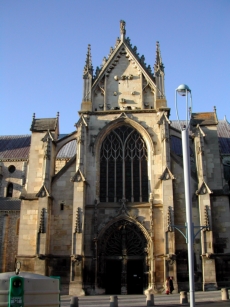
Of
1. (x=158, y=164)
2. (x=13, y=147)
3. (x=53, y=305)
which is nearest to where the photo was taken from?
(x=53, y=305)

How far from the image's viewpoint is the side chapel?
24.6m

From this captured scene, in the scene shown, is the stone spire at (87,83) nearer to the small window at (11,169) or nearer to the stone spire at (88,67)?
the stone spire at (88,67)

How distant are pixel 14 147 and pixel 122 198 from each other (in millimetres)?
23550

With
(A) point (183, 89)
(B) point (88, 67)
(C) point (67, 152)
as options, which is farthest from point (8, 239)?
(A) point (183, 89)

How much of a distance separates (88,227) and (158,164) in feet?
21.9

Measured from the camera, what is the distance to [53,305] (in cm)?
828

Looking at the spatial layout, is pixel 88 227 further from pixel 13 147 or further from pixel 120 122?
pixel 13 147

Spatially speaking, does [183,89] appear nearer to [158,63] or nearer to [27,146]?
[158,63]

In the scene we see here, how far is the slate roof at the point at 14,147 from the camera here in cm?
4372

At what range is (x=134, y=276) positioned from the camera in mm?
25375

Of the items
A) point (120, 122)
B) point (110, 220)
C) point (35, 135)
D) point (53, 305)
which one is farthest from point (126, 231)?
point (53, 305)

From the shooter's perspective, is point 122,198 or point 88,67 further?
point 88,67

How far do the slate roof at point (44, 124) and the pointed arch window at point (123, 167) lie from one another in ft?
14.2

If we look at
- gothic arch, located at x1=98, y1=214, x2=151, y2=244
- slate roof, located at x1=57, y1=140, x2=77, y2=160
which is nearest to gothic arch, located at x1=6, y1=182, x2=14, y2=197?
slate roof, located at x1=57, y1=140, x2=77, y2=160
